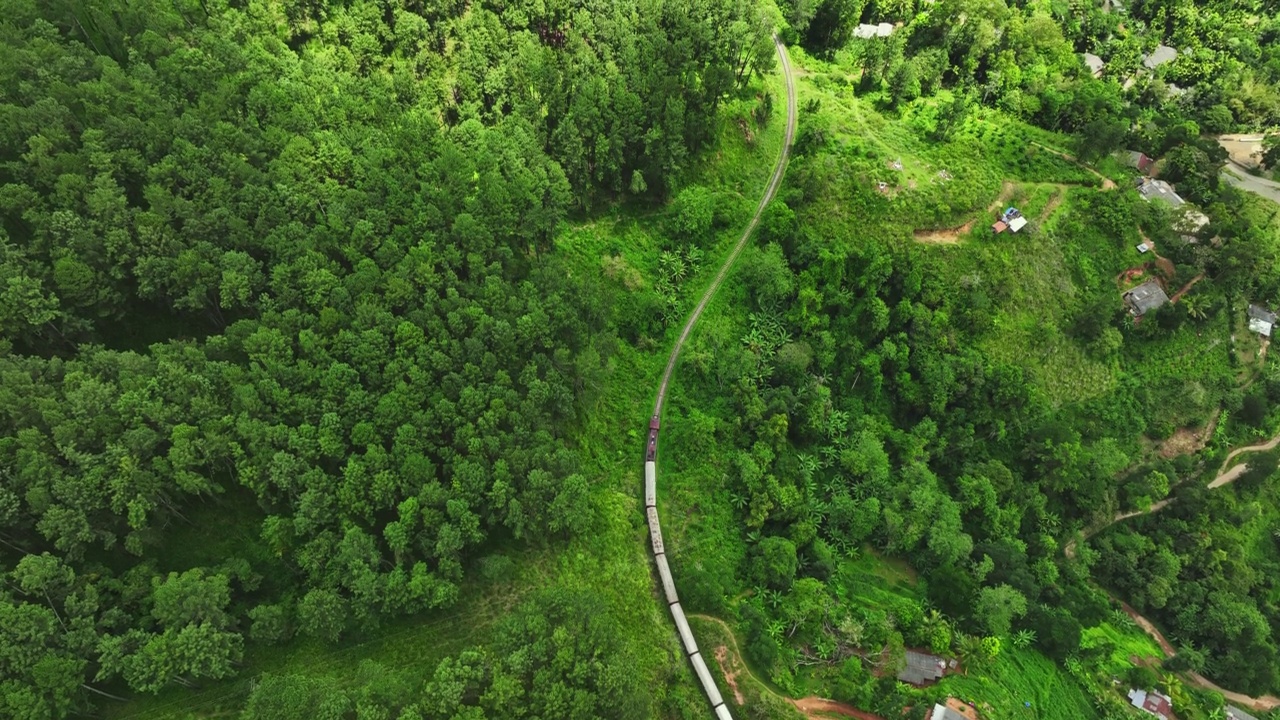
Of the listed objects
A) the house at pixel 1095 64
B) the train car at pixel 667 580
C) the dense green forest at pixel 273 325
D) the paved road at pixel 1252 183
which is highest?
the house at pixel 1095 64

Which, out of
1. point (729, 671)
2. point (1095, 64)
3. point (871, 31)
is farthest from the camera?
point (1095, 64)

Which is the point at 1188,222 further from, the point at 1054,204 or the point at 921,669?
the point at 921,669

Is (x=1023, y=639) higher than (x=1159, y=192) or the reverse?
the reverse

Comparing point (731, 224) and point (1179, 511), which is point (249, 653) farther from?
point (1179, 511)

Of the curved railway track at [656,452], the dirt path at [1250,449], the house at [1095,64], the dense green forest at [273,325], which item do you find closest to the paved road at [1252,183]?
the house at [1095,64]

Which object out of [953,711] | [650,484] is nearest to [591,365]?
[650,484]

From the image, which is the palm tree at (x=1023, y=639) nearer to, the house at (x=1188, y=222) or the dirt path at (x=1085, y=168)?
the house at (x=1188, y=222)

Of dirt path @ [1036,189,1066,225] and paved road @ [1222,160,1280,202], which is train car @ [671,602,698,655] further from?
paved road @ [1222,160,1280,202]

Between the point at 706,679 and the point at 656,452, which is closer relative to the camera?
the point at 706,679
